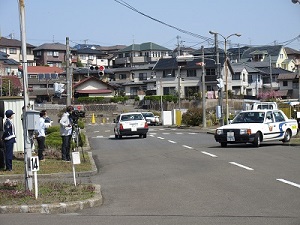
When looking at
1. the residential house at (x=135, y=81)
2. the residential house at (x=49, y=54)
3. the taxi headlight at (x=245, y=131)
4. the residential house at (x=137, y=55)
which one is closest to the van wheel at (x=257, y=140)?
the taxi headlight at (x=245, y=131)

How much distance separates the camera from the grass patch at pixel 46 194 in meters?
9.75

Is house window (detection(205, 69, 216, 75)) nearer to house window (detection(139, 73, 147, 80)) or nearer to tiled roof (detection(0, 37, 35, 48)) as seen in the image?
house window (detection(139, 73, 147, 80))

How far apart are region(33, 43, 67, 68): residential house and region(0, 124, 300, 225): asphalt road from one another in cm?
9368

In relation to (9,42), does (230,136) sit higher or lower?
lower

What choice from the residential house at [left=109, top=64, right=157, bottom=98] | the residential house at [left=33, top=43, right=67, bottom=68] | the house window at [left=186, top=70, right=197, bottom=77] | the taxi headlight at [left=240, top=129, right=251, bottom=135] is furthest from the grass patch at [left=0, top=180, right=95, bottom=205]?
the residential house at [left=33, top=43, right=67, bottom=68]

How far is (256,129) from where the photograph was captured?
21.4 m

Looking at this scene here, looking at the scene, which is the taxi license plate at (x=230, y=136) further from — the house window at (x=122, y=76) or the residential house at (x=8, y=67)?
the house window at (x=122, y=76)

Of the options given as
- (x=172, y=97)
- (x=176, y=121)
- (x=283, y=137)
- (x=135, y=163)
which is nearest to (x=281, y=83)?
(x=172, y=97)

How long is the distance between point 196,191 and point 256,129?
36.0 ft

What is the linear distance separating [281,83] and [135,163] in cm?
7719

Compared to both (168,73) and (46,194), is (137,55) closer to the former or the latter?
(168,73)

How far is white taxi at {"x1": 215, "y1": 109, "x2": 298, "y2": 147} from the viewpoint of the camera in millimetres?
21406

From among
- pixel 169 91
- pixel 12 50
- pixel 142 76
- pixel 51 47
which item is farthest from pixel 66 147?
pixel 51 47

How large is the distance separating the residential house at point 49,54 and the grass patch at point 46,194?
99.3 m
